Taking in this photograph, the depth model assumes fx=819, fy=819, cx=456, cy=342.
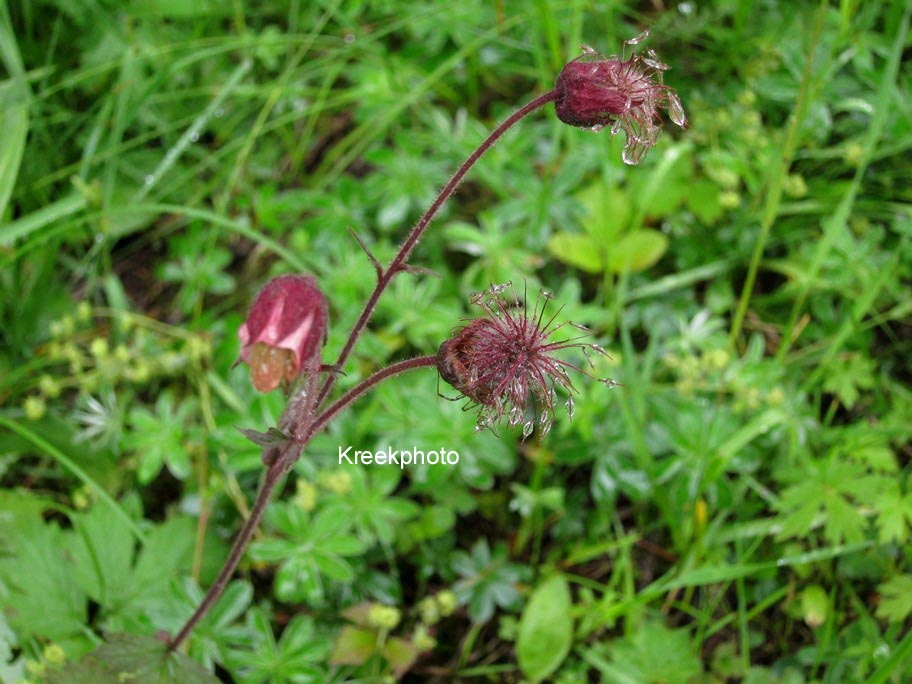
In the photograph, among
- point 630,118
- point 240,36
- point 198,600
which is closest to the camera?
point 630,118

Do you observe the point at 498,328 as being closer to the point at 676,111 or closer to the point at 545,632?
the point at 676,111

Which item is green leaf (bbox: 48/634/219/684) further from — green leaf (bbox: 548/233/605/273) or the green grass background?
green leaf (bbox: 548/233/605/273)

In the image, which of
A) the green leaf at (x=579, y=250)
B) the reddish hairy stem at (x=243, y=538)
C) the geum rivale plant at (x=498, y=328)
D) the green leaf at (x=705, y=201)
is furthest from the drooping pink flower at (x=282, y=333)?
the green leaf at (x=705, y=201)

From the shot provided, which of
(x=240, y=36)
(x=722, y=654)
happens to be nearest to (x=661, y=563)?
(x=722, y=654)

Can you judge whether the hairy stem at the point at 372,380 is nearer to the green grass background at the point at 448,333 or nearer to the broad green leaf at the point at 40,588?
the green grass background at the point at 448,333

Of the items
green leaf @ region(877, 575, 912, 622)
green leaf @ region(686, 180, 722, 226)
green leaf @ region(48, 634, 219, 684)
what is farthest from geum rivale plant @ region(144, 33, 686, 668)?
green leaf @ region(686, 180, 722, 226)

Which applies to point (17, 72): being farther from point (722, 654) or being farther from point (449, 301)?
point (722, 654)
